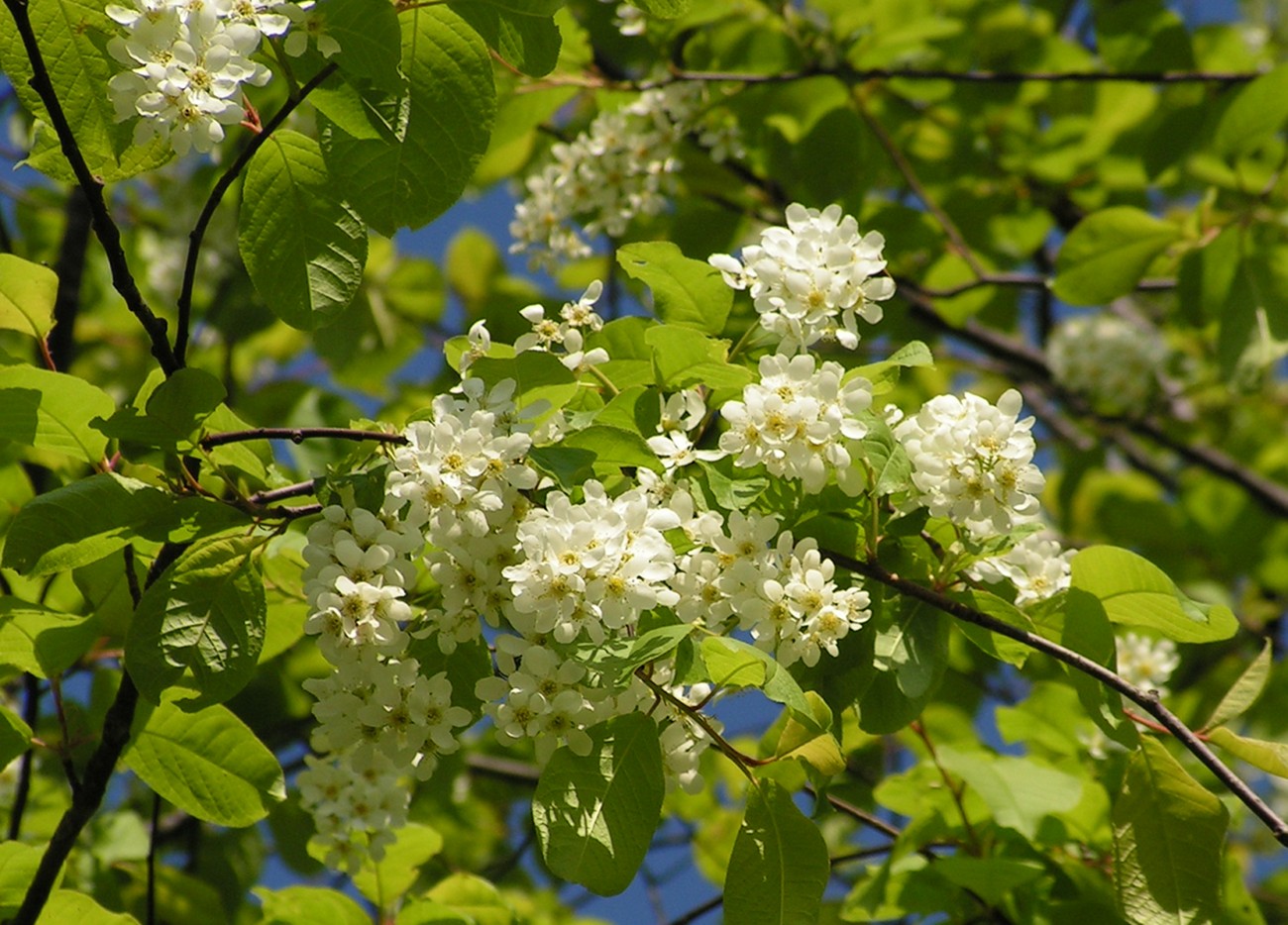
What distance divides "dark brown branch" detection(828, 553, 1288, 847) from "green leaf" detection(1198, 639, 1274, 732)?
0.18 meters

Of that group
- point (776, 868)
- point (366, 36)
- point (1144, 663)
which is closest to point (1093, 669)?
point (776, 868)

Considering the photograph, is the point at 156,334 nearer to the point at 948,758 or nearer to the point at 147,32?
the point at 147,32

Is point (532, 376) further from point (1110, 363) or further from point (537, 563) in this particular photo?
point (1110, 363)

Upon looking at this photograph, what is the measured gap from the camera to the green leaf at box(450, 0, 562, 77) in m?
1.58

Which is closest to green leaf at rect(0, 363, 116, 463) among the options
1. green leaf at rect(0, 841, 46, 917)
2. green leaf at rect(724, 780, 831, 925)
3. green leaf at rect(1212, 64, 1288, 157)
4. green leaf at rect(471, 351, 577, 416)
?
green leaf at rect(471, 351, 577, 416)

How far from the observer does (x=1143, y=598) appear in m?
1.70

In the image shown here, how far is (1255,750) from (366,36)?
1.37 metres

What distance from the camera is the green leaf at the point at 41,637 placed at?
1.78m

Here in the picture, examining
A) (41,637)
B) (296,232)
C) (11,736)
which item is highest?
(296,232)

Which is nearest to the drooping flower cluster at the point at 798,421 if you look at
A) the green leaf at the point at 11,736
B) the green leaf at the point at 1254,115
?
the green leaf at the point at 11,736

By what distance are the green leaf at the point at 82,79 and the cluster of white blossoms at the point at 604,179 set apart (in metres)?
1.40

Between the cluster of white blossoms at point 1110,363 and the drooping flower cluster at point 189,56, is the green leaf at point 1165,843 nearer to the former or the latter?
the drooping flower cluster at point 189,56

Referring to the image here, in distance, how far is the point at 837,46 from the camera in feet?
10.7

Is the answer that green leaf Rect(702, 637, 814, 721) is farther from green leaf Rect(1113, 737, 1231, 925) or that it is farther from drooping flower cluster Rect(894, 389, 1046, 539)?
green leaf Rect(1113, 737, 1231, 925)
